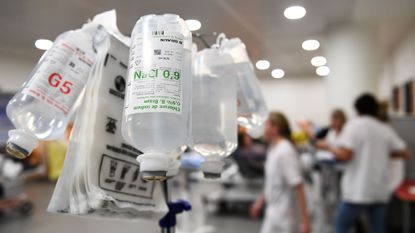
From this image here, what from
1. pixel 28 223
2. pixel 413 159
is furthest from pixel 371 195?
pixel 28 223

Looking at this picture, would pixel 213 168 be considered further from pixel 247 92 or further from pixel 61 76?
pixel 61 76

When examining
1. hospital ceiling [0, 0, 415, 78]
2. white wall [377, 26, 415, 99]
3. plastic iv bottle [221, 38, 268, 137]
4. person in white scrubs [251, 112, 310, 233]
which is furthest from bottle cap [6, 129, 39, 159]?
white wall [377, 26, 415, 99]

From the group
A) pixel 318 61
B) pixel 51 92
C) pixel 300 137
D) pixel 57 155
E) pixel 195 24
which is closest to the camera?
pixel 51 92

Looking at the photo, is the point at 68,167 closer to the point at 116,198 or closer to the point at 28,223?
the point at 116,198

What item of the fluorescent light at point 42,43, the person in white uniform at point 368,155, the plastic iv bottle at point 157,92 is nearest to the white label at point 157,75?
the plastic iv bottle at point 157,92

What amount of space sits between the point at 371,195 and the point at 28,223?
3346mm

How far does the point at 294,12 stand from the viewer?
70 centimetres

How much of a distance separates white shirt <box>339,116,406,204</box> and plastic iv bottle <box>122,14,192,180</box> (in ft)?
6.97

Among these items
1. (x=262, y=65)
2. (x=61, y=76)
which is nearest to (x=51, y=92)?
(x=61, y=76)

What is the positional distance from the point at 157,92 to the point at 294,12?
14.9 inches

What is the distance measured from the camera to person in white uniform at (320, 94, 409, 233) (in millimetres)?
2375

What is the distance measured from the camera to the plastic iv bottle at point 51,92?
554 millimetres

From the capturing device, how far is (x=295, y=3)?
2.24ft

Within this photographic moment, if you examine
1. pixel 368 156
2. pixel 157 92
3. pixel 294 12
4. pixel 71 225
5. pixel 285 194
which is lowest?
pixel 71 225
